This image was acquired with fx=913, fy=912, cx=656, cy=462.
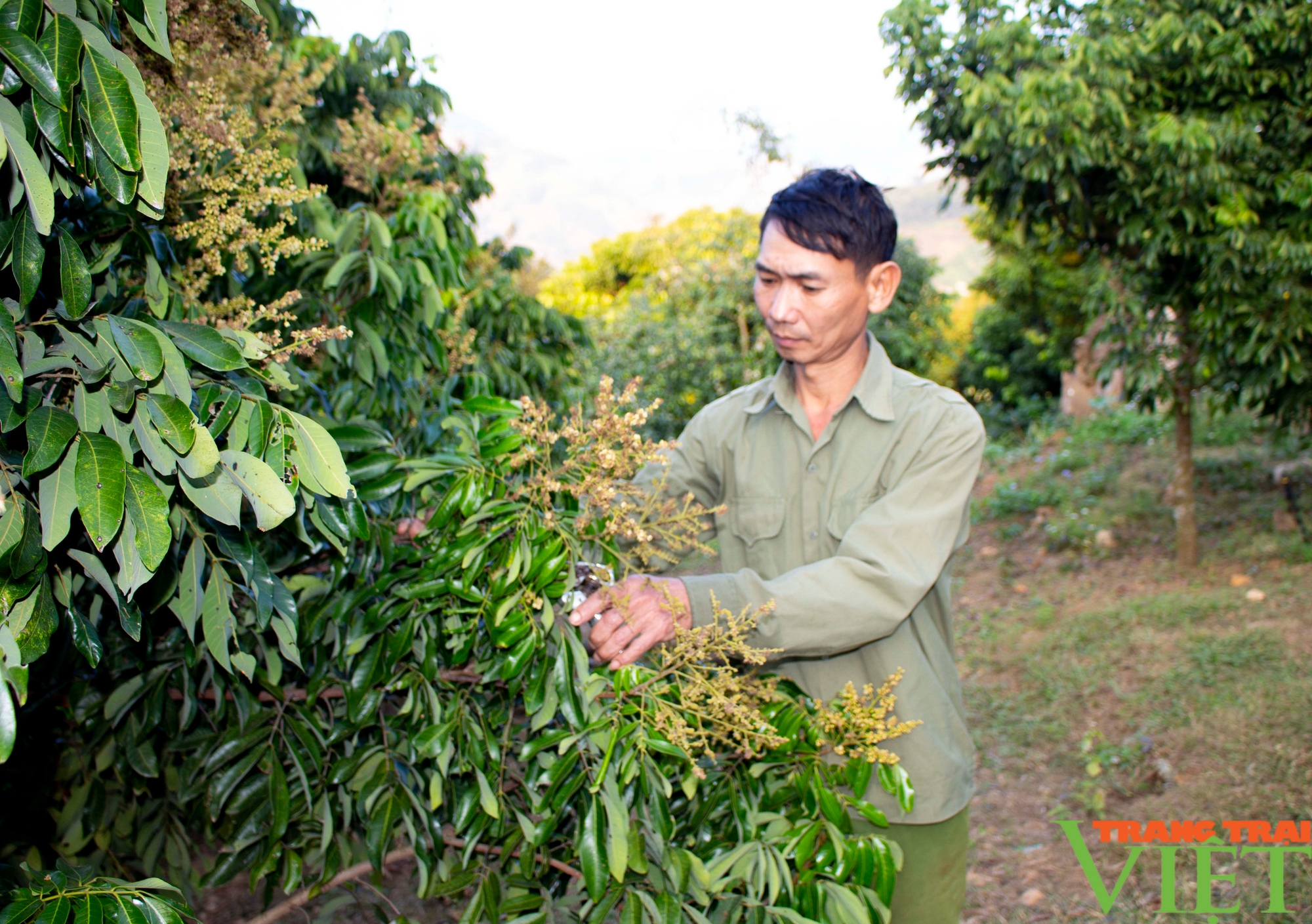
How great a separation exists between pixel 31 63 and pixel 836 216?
133cm

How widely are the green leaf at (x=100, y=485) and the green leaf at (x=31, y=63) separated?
0.28 meters

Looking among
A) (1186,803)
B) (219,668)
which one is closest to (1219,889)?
(1186,803)

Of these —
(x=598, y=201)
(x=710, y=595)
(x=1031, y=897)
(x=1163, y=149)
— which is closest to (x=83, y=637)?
(x=710, y=595)

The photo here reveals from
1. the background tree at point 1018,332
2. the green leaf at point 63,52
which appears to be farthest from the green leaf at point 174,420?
the background tree at point 1018,332

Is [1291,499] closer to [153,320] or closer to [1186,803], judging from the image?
[1186,803]

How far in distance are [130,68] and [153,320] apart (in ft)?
0.97

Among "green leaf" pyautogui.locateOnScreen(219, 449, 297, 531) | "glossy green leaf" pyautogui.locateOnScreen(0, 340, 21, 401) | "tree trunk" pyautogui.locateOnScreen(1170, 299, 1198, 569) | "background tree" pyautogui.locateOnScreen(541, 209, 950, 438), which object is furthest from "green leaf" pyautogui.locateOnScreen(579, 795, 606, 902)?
"background tree" pyautogui.locateOnScreen(541, 209, 950, 438)

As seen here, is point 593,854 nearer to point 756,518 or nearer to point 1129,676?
point 756,518

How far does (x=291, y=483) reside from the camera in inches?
37.6

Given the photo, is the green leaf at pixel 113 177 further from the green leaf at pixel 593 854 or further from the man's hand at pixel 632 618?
the green leaf at pixel 593 854

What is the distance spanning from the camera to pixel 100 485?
0.78 meters

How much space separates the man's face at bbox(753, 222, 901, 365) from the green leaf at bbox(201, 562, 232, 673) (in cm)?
108

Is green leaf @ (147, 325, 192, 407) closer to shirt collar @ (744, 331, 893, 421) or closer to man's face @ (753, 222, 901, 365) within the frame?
man's face @ (753, 222, 901, 365)

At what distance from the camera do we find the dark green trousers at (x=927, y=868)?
174 cm
